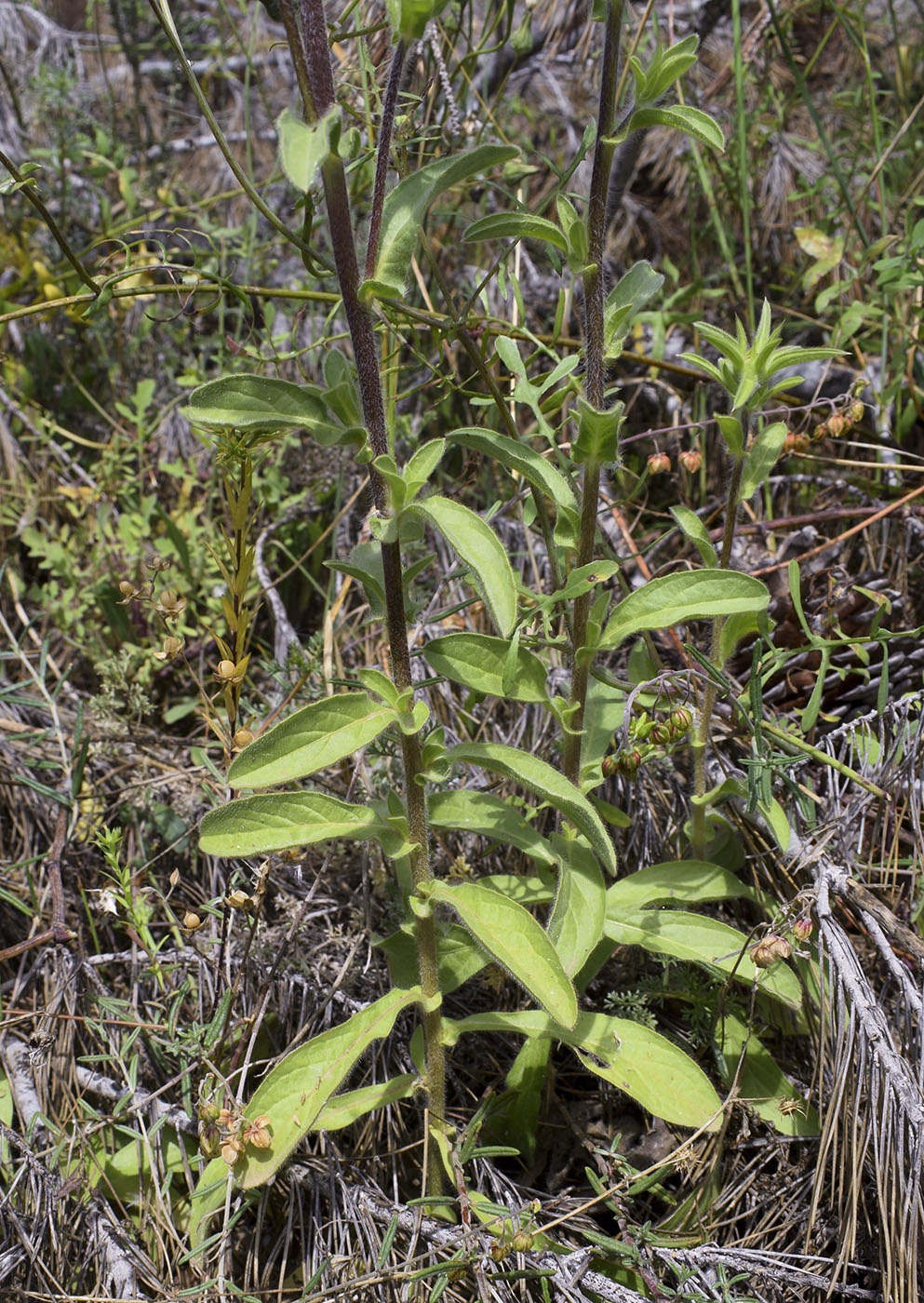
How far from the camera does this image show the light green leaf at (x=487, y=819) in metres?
1.44

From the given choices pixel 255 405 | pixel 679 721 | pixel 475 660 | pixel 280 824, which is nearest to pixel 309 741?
pixel 280 824

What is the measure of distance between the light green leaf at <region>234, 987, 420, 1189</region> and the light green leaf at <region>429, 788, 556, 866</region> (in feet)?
0.92

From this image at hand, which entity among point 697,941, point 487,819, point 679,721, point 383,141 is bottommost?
point 697,941

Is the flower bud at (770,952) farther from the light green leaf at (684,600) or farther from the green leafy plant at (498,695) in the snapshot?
the light green leaf at (684,600)

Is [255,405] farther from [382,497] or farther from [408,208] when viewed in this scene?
[408,208]

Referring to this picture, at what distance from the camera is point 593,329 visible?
1307mm

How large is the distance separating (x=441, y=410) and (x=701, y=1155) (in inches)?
69.9

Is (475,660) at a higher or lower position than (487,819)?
higher

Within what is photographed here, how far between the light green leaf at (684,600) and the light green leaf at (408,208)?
57cm

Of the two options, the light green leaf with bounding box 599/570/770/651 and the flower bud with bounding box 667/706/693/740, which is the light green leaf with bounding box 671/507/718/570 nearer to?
the light green leaf with bounding box 599/570/770/651

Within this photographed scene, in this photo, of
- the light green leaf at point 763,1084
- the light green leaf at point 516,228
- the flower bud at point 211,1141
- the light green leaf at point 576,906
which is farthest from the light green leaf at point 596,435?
the flower bud at point 211,1141

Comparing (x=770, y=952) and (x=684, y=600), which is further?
(x=684, y=600)

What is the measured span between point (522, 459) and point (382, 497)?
0.22 m

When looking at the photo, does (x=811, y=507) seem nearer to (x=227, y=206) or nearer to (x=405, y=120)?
(x=405, y=120)
